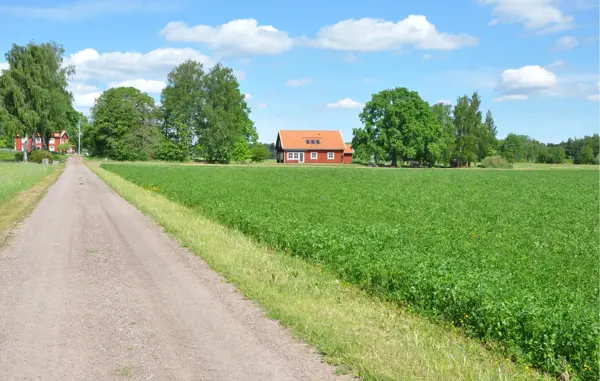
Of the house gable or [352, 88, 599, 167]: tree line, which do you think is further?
the house gable

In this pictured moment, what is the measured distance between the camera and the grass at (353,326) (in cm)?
560

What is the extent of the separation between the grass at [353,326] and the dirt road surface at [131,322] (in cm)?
34

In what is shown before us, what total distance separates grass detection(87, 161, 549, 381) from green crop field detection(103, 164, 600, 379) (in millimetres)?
372

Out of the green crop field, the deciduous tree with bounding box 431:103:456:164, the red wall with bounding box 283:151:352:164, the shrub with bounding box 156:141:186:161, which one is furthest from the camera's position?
the red wall with bounding box 283:151:352:164

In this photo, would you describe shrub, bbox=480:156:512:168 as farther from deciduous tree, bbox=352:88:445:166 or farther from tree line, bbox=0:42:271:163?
tree line, bbox=0:42:271:163

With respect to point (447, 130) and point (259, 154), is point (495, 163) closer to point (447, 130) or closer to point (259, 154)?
point (447, 130)

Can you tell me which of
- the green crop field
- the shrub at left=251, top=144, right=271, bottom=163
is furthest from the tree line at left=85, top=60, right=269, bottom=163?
the green crop field

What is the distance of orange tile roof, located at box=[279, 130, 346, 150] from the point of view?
337ft

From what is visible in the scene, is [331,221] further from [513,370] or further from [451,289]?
[513,370]

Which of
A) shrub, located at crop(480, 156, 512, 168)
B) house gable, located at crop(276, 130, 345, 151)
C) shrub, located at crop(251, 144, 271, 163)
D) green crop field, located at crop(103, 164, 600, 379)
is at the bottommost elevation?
green crop field, located at crop(103, 164, 600, 379)

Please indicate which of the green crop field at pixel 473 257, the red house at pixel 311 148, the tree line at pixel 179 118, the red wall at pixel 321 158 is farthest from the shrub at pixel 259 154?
the green crop field at pixel 473 257

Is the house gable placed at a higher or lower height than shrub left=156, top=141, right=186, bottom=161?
higher

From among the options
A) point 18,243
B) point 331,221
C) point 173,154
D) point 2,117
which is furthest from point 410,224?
point 173,154

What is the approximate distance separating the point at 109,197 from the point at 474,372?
23.7m
